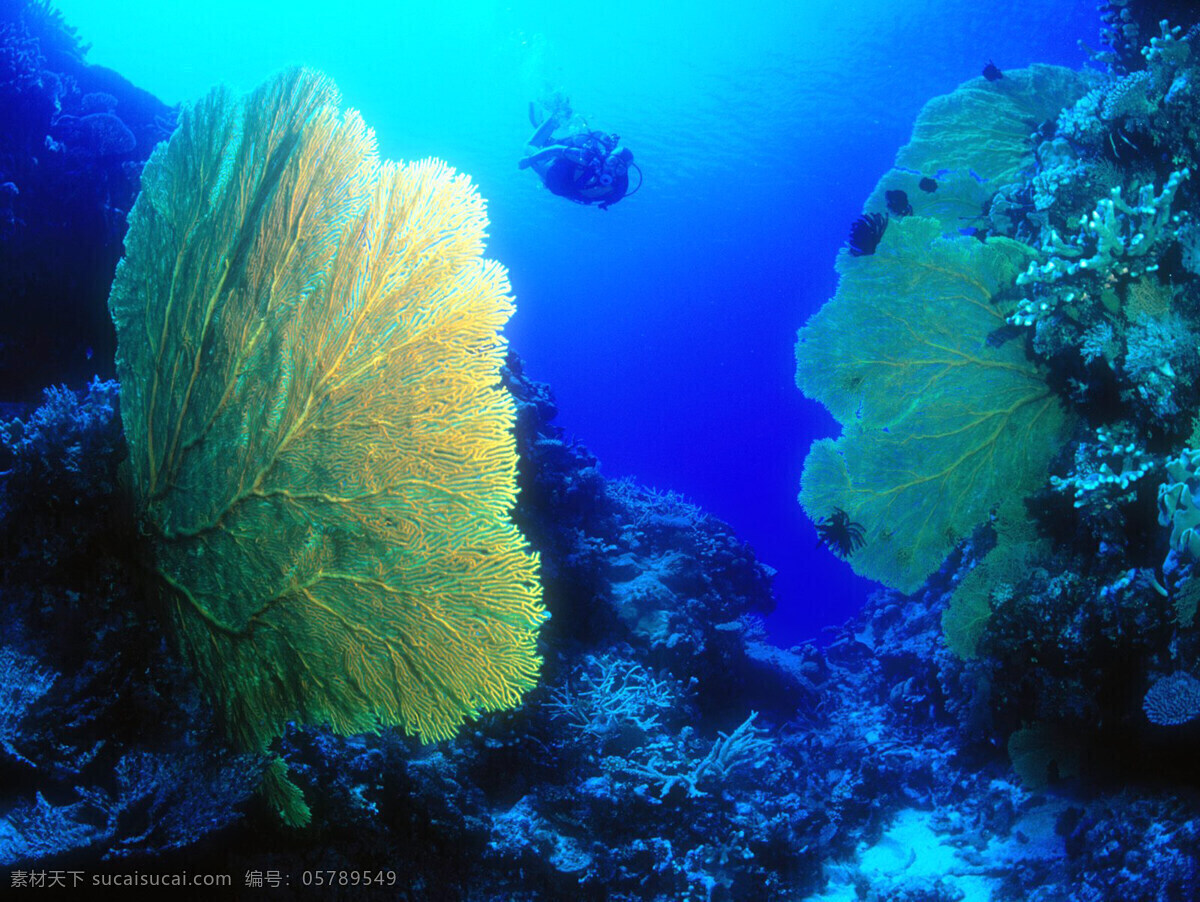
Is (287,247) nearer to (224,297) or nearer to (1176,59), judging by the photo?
(224,297)

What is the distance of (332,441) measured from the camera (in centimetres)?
283

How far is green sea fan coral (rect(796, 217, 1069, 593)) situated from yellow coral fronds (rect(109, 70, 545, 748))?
425cm

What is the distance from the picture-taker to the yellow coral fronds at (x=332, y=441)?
9.25 ft

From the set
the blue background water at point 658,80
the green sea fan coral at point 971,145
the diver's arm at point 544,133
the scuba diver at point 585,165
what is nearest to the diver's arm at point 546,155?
the scuba diver at point 585,165

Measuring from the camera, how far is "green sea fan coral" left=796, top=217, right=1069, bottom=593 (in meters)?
5.41

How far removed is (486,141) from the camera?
A: 32.7 metres

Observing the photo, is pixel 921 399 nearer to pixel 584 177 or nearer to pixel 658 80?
pixel 584 177

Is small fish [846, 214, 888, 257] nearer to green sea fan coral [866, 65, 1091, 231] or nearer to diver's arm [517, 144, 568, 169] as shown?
green sea fan coral [866, 65, 1091, 231]

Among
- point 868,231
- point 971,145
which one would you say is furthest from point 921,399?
point 971,145

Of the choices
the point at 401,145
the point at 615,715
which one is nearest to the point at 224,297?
A: the point at 615,715

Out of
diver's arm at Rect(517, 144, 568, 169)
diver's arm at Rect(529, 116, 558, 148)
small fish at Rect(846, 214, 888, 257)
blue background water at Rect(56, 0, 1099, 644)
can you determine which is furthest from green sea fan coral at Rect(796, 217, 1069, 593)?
blue background water at Rect(56, 0, 1099, 644)

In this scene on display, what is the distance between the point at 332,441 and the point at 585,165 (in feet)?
17.7

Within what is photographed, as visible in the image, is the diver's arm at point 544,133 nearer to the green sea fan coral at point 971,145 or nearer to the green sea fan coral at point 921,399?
the green sea fan coral at point 971,145

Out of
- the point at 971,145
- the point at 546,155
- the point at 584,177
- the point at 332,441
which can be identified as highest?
the point at 546,155
